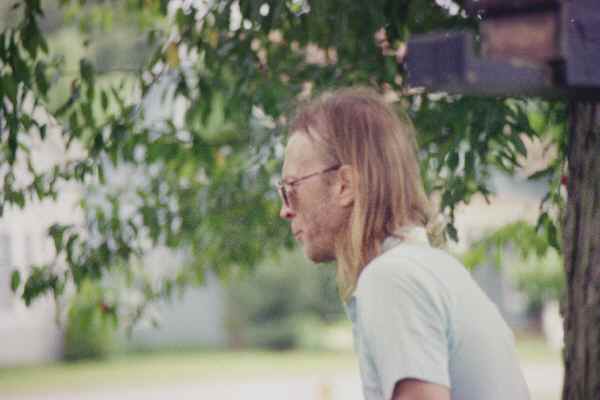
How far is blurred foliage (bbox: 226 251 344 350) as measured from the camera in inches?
1084

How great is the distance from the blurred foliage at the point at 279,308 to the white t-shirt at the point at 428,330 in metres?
24.4

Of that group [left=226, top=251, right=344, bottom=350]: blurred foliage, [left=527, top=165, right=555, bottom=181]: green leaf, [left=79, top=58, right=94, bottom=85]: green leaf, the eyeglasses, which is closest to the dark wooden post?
the eyeglasses

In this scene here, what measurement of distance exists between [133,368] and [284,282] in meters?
4.61

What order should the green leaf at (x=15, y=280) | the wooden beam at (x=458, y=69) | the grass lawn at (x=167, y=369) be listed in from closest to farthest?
the wooden beam at (x=458, y=69) < the green leaf at (x=15, y=280) < the grass lawn at (x=167, y=369)

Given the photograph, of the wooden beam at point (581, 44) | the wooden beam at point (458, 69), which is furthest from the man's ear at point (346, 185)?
the wooden beam at point (581, 44)

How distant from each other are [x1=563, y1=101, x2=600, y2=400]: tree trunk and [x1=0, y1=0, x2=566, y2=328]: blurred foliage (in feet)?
3.55

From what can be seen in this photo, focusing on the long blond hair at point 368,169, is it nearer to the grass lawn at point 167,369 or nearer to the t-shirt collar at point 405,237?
the t-shirt collar at point 405,237

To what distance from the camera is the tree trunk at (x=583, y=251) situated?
329 cm

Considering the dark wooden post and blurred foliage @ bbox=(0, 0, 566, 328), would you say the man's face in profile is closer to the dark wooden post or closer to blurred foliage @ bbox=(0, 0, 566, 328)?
the dark wooden post

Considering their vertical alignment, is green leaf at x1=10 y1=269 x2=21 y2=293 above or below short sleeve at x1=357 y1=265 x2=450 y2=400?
below

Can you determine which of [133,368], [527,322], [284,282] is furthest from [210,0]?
[527,322]

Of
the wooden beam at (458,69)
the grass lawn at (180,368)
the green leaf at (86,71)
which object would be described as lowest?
the grass lawn at (180,368)

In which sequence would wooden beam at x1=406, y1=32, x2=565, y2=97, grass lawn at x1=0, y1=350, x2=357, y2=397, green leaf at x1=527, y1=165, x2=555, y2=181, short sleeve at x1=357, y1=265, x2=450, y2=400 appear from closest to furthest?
short sleeve at x1=357, y1=265, x2=450, y2=400 → wooden beam at x1=406, y1=32, x2=565, y2=97 → green leaf at x1=527, y1=165, x2=555, y2=181 → grass lawn at x1=0, y1=350, x2=357, y2=397

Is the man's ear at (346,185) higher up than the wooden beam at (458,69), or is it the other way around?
the wooden beam at (458,69)
